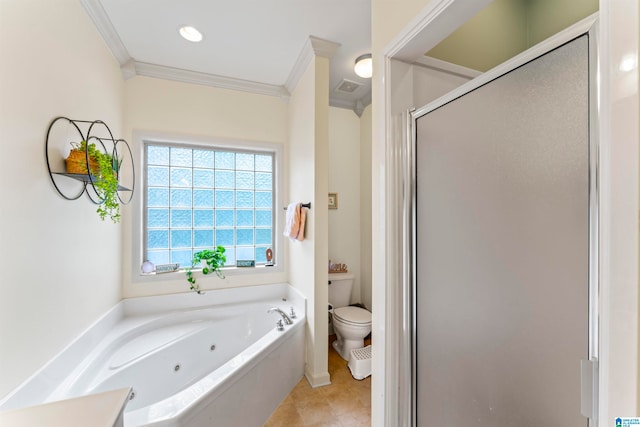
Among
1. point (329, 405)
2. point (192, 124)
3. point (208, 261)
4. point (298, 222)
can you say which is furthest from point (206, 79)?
point (329, 405)

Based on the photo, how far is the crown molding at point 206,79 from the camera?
7.64ft

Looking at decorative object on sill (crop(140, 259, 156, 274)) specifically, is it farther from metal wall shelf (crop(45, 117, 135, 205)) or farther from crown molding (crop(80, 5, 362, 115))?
crown molding (crop(80, 5, 362, 115))

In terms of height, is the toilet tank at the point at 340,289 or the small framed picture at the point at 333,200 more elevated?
the small framed picture at the point at 333,200

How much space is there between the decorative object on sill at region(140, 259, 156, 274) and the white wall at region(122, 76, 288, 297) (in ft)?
0.15

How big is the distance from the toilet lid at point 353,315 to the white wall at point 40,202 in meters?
1.92

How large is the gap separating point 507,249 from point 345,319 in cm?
186

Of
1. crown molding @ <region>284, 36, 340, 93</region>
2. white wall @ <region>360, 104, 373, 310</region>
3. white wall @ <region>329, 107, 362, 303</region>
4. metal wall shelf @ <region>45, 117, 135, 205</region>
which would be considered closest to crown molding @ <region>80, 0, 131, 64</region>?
metal wall shelf @ <region>45, 117, 135, 205</region>

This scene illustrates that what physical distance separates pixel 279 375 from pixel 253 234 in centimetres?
142

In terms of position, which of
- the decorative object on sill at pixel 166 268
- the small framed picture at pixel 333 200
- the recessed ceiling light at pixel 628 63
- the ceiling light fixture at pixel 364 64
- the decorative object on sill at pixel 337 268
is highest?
the ceiling light fixture at pixel 364 64

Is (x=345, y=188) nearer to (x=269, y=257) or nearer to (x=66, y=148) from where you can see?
(x=269, y=257)

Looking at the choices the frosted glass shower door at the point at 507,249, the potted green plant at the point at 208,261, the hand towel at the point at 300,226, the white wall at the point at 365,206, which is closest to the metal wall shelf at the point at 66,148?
the potted green plant at the point at 208,261

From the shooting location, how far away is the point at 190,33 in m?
1.94

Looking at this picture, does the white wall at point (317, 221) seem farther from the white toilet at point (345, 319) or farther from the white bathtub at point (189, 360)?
the white toilet at point (345, 319)

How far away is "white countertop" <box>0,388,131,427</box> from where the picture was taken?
0.60m
